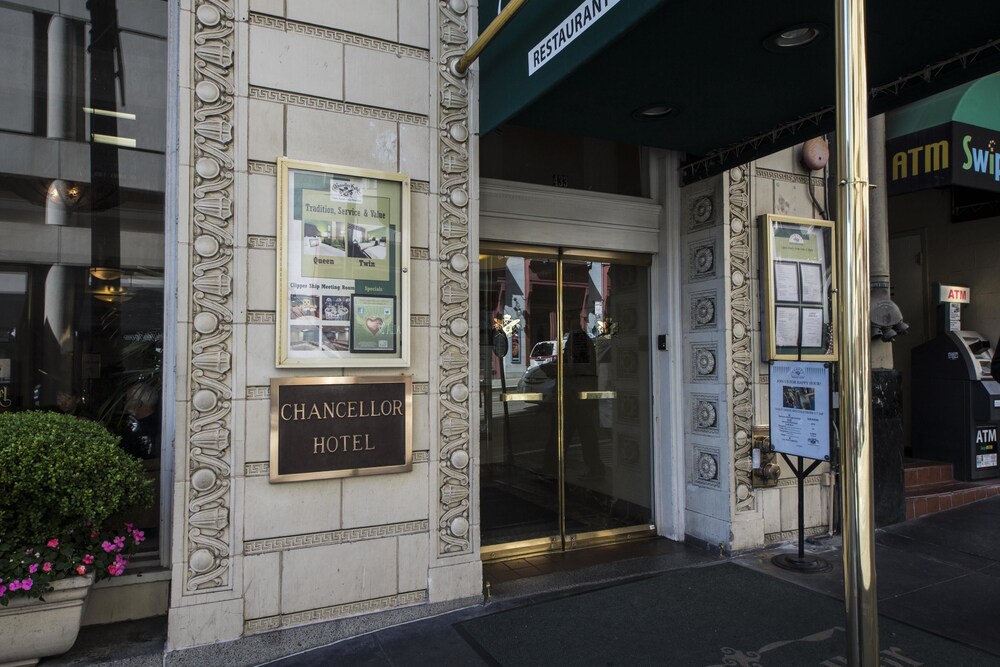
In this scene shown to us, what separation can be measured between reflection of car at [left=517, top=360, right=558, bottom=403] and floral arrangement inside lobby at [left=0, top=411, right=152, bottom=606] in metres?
3.27

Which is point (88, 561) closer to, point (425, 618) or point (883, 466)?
point (425, 618)

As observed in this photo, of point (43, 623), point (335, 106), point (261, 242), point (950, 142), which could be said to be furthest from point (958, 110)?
point (43, 623)

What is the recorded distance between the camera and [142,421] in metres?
4.18

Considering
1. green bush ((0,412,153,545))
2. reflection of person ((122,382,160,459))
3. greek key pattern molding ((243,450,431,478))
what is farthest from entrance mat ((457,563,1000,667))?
reflection of person ((122,382,160,459))

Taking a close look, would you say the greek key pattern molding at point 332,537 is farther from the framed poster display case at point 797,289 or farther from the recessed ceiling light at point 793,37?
the recessed ceiling light at point 793,37

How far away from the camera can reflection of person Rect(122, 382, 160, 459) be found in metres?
4.16

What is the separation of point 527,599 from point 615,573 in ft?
3.01

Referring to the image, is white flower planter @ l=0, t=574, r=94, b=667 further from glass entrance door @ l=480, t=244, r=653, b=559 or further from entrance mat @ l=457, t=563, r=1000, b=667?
glass entrance door @ l=480, t=244, r=653, b=559

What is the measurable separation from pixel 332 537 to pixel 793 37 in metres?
4.30

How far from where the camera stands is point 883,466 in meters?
6.25

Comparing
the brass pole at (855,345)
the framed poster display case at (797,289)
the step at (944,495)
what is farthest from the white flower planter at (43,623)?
the step at (944,495)

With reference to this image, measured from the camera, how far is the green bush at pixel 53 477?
3.17 meters

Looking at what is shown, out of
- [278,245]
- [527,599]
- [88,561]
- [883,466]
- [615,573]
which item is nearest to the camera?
[88,561]

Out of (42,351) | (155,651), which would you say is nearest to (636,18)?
(42,351)
